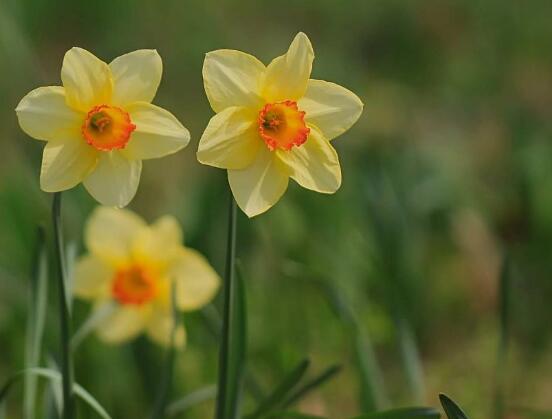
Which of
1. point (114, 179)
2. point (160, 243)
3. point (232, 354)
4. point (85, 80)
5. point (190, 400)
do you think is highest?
point (85, 80)

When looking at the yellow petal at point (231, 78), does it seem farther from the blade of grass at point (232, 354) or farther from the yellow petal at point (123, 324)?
the yellow petal at point (123, 324)

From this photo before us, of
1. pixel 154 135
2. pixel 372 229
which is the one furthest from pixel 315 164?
pixel 372 229

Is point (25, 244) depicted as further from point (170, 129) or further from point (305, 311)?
point (170, 129)

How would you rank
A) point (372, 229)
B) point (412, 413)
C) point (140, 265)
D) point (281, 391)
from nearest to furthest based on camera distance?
point (412, 413) < point (281, 391) < point (140, 265) < point (372, 229)

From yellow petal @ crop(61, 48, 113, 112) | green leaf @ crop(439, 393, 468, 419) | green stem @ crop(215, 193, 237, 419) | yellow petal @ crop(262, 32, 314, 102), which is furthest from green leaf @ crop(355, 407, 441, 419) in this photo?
yellow petal @ crop(61, 48, 113, 112)

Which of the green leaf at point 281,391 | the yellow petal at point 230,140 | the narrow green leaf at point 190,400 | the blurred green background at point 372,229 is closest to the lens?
the yellow petal at point 230,140

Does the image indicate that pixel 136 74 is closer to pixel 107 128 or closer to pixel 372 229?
pixel 107 128

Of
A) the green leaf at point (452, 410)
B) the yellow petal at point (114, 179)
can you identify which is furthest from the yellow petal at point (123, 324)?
the green leaf at point (452, 410)
